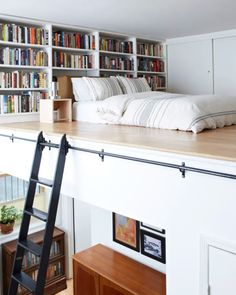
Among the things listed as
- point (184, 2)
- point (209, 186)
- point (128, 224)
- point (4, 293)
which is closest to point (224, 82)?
point (184, 2)

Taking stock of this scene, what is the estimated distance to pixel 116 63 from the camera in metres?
5.02

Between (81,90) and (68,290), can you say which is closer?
(81,90)

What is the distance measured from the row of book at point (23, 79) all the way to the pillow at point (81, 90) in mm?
363

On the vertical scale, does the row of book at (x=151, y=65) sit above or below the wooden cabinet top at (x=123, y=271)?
above

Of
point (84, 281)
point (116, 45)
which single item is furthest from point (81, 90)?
point (84, 281)

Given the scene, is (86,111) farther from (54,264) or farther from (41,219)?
(54,264)

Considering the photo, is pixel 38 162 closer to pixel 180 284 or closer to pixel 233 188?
pixel 180 284

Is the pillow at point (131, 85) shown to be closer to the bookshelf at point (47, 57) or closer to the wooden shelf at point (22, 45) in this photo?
the bookshelf at point (47, 57)

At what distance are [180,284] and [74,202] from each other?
12.4 ft

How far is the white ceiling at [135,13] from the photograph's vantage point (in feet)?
11.4

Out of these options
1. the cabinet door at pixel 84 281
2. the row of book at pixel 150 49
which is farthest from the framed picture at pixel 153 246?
the row of book at pixel 150 49

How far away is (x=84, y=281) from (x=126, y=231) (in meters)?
0.74

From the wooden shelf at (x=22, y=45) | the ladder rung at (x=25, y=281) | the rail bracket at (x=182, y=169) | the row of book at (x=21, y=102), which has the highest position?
the wooden shelf at (x=22, y=45)

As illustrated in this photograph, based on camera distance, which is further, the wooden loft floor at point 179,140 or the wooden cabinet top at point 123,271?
the wooden cabinet top at point 123,271
